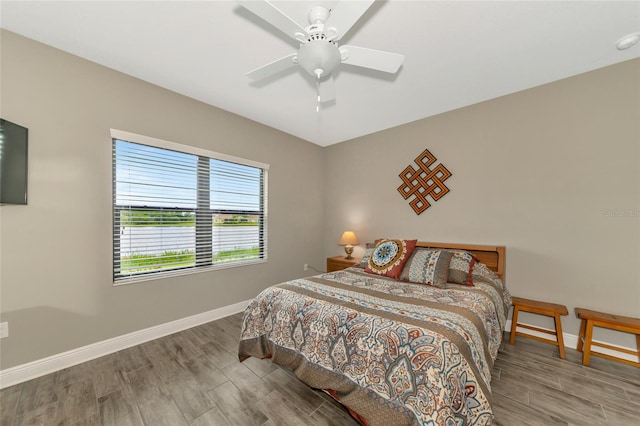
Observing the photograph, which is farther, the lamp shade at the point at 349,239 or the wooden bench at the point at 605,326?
the lamp shade at the point at 349,239

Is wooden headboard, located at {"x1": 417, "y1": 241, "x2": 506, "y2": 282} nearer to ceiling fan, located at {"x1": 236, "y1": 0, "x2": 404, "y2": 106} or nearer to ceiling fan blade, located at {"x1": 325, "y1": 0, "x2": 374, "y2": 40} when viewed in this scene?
ceiling fan, located at {"x1": 236, "y1": 0, "x2": 404, "y2": 106}

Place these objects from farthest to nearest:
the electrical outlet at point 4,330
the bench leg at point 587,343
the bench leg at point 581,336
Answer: the bench leg at point 581,336 → the bench leg at point 587,343 → the electrical outlet at point 4,330

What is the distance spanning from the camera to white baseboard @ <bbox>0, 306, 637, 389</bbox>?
6.07ft

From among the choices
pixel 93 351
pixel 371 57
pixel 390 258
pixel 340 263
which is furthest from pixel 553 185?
pixel 93 351

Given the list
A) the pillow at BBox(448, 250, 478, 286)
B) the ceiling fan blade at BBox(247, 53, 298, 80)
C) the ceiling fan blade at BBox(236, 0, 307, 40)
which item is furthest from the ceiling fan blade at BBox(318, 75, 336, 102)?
the pillow at BBox(448, 250, 478, 286)

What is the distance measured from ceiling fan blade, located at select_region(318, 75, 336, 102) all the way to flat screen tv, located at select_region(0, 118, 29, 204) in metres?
2.44

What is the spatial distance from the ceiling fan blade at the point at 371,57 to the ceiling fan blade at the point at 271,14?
0.35 metres

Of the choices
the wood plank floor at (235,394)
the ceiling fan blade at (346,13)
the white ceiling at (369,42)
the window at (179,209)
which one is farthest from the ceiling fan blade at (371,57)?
the wood plank floor at (235,394)

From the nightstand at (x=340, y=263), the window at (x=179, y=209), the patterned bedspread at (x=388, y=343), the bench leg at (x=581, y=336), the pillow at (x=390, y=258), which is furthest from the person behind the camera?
the nightstand at (x=340, y=263)

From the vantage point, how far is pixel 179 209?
109 inches

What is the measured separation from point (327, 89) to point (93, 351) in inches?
134

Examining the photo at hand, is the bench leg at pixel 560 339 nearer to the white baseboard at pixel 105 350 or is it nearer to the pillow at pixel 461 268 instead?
the white baseboard at pixel 105 350

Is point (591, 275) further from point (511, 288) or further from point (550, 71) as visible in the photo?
point (550, 71)

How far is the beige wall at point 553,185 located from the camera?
2184 mm
